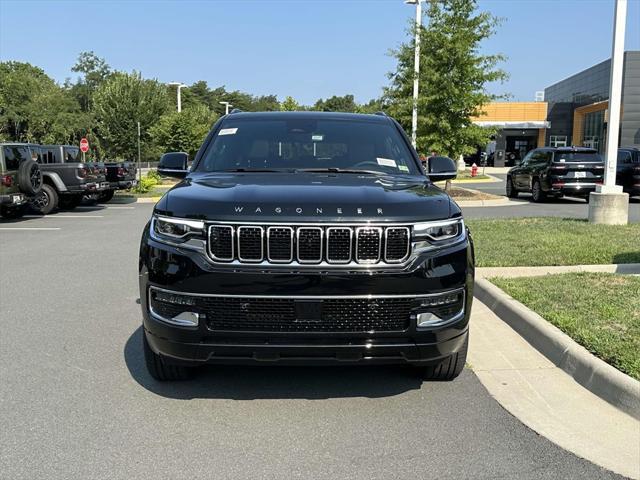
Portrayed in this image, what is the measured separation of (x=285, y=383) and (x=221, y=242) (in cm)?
127

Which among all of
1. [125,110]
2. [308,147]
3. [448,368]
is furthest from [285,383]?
[125,110]

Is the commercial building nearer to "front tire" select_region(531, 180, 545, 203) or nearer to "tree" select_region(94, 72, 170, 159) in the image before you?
"tree" select_region(94, 72, 170, 159)

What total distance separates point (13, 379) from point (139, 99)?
46099mm

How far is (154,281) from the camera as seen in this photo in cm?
359

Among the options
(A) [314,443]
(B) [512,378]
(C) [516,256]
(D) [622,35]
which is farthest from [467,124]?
(A) [314,443]

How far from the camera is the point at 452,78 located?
20375mm

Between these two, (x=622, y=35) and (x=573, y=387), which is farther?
(x=622, y=35)

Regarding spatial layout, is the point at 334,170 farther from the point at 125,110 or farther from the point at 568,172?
the point at 125,110

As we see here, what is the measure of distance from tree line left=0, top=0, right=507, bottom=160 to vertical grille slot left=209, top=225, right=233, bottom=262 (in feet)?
58.1

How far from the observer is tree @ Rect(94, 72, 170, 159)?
46531 millimetres

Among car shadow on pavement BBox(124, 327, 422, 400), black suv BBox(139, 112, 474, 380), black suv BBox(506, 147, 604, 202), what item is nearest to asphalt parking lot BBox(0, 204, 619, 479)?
car shadow on pavement BBox(124, 327, 422, 400)

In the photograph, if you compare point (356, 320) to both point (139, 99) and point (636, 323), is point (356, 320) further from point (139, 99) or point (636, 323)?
point (139, 99)

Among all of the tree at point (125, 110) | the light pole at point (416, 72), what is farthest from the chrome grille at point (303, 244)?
the tree at point (125, 110)

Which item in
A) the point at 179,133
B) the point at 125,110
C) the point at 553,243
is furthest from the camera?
A: the point at 125,110
